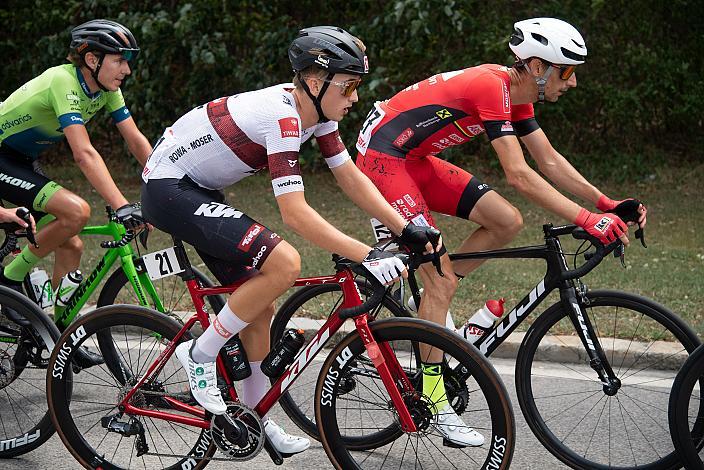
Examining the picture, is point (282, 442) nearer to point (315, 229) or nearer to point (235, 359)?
point (235, 359)

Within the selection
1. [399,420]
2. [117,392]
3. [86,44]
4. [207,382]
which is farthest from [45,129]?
[399,420]

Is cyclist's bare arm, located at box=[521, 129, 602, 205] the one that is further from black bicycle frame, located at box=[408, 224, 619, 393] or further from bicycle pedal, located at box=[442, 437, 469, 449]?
bicycle pedal, located at box=[442, 437, 469, 449]

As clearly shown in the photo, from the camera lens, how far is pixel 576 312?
4703 millimetres

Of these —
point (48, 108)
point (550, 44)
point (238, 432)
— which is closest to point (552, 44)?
point (550, 44)

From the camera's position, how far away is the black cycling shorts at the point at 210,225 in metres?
4.14

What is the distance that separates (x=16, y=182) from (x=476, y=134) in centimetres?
258

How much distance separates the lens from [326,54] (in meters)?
4.12

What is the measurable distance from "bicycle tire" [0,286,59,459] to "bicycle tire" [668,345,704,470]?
9.04ft

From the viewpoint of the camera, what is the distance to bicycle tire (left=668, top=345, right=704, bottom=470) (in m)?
4.28

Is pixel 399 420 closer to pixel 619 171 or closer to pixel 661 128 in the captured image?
pixel 619 171

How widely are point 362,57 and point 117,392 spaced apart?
188 cm

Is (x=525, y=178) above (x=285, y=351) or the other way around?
above

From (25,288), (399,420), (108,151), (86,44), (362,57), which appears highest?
(362,57)

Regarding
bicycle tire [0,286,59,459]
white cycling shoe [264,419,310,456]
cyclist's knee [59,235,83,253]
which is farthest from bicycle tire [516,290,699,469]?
cyclist's knee [59,235,83,253]
